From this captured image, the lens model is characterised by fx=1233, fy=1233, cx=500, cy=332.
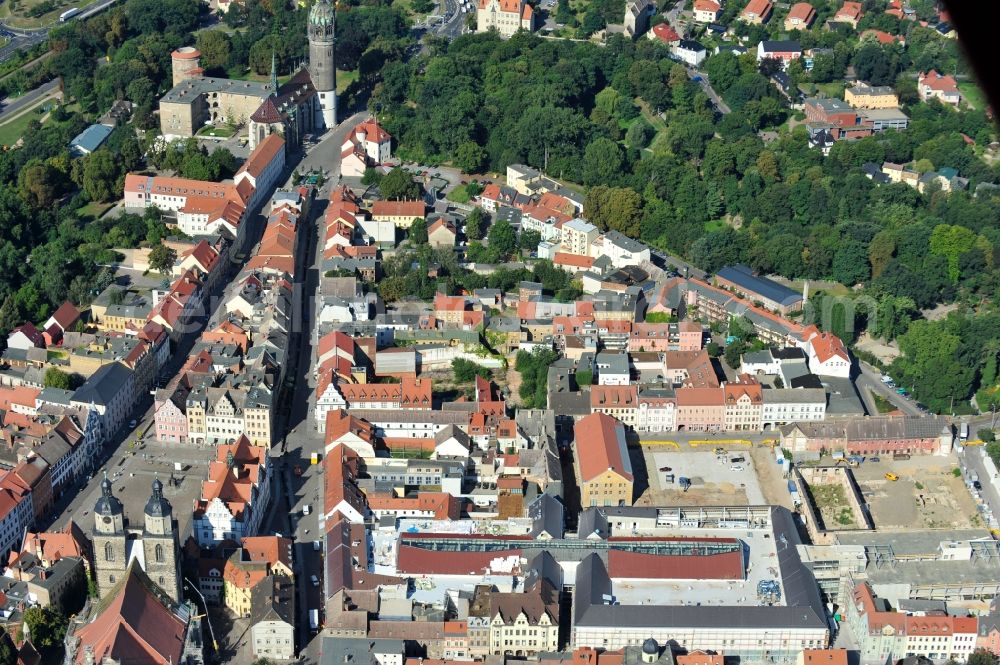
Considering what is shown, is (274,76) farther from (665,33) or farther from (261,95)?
(665,33)

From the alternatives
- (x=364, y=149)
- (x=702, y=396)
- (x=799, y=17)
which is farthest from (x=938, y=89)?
(x=702, y=396)

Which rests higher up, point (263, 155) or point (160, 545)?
point (160, 545)

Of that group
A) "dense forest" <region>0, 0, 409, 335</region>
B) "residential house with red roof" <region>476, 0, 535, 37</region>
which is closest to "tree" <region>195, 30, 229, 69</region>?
"dense forest" <region>0, 0, 409, 335</region>

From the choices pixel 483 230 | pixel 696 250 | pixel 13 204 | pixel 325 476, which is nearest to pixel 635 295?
pixel 696 250

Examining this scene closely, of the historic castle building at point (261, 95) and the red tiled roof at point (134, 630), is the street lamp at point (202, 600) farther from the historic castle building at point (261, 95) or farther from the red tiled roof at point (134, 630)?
the historic castle building at point (261, 95)

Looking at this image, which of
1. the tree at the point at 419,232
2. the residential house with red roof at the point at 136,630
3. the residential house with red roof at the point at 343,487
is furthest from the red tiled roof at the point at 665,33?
the residential house with red roof at the point at 136,630

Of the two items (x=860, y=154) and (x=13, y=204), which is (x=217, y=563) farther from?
(x=860, y=154)
